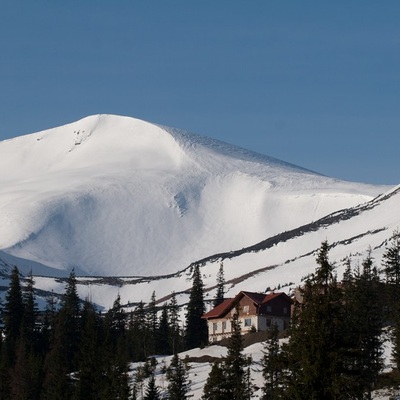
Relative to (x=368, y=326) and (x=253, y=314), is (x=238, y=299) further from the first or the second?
(x=368, y=326)

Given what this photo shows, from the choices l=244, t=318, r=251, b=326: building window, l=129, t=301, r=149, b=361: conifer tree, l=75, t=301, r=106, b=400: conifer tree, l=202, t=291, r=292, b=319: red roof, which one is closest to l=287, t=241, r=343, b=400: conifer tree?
l=75, t=301, r=106, b=400: conifer tree

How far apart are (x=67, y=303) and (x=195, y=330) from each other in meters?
13.6

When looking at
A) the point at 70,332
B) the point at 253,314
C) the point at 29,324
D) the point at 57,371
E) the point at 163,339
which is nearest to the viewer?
the point at 57,371

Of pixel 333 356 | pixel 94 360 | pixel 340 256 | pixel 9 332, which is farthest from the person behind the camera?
pixel 340 256

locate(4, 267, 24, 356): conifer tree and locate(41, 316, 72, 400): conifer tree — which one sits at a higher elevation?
locate(4, 267, 24, 356): conifer tree

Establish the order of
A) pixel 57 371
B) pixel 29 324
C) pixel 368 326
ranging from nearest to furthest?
1. pixel 368 326
2. pixel 57 371
3. pixel 29 324

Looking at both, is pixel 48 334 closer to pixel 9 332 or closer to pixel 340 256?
pixel 9 332

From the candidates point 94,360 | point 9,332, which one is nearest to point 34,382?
point 94,360

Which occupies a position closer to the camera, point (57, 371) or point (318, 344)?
point (318, 344)

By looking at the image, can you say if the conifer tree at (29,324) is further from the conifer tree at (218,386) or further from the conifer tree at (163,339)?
the conifer tree at (218,386)

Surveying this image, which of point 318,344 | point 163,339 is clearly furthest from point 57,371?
point 318,344

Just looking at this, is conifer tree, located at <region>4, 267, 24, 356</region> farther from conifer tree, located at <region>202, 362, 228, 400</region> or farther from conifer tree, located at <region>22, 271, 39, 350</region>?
conifer tree, located at <region>202, 362, 228, 400</region>

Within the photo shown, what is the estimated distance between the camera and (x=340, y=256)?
180 meters

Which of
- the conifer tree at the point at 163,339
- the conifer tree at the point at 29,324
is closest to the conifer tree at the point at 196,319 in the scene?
the conifer tree at the point at 163,339
